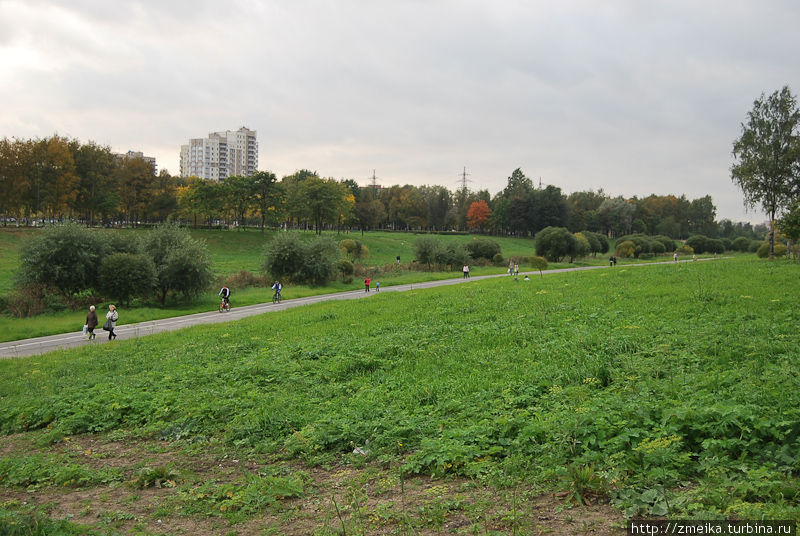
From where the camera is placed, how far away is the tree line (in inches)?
2881

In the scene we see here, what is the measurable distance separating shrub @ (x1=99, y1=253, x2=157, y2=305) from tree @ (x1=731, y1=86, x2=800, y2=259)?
47.3 meters

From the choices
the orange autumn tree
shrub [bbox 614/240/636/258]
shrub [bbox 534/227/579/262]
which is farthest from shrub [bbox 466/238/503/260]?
the orange autumn tree

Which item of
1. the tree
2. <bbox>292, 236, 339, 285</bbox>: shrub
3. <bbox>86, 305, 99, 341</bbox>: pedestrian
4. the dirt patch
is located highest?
the tree

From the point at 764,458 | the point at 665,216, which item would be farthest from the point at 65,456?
the point at 665,216

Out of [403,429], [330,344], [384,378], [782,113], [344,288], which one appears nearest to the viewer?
[403,429]

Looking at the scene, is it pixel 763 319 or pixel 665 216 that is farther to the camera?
pixel 665 216

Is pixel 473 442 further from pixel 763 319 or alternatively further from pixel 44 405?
pixel 44 405

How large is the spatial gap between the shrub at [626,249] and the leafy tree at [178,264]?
75.2 metres

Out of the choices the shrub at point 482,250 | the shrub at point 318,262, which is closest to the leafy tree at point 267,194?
the shrub at point 482,250

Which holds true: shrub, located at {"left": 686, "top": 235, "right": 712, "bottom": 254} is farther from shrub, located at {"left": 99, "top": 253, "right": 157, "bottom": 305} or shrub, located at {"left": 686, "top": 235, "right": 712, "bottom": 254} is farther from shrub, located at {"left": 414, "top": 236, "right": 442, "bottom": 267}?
shrub, located at {"left": 99, "top": 253, "right": 157, "bottom": 305}

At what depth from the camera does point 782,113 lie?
40156 mm

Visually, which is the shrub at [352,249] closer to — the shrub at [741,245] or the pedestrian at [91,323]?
the pedestrian at [91,323]

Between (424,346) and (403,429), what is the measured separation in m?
5.44

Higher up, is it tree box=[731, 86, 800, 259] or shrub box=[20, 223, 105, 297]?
tree box=[731, 86, 800, 259]
